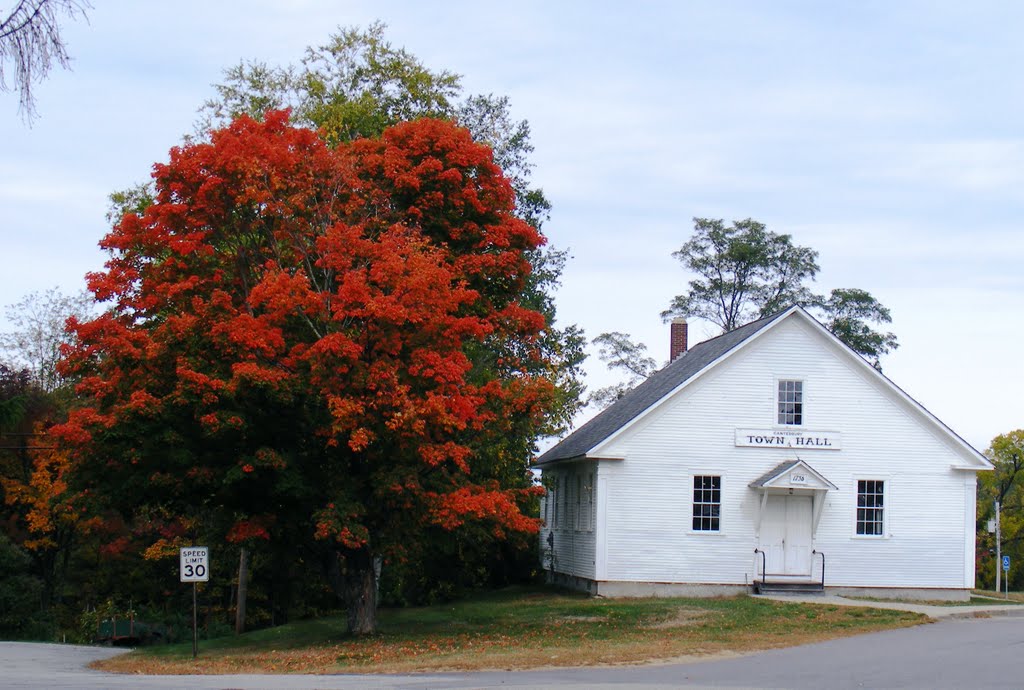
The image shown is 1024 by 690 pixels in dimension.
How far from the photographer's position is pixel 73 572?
52031 millimetres

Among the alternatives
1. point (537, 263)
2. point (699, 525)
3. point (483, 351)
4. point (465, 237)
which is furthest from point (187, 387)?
point (537, 263)

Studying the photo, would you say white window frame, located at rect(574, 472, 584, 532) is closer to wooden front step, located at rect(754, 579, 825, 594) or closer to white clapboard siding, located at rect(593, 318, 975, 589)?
white clapboard siding, located at rect(593, 318, 975, 589)

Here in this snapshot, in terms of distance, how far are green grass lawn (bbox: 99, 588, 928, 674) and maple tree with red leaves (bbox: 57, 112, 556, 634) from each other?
2.20 meters

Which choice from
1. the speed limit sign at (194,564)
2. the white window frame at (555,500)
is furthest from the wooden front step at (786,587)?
the speed limit sign at (194,564)

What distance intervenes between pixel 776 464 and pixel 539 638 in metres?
9.96

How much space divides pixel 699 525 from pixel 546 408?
671 centimetres

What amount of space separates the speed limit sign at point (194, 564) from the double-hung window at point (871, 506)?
55.5ft

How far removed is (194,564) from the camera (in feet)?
76.3

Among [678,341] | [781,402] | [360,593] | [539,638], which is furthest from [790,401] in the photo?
[360,593]

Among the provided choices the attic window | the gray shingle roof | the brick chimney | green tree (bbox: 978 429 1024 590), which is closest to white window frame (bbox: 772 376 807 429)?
the attic window

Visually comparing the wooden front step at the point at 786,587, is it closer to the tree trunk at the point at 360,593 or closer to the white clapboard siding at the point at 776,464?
the white clapboard siding at the point at 776,464

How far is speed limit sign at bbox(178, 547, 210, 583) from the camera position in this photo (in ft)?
75.9

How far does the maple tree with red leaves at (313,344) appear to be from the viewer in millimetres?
22516

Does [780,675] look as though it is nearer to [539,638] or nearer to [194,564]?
[539,638]
